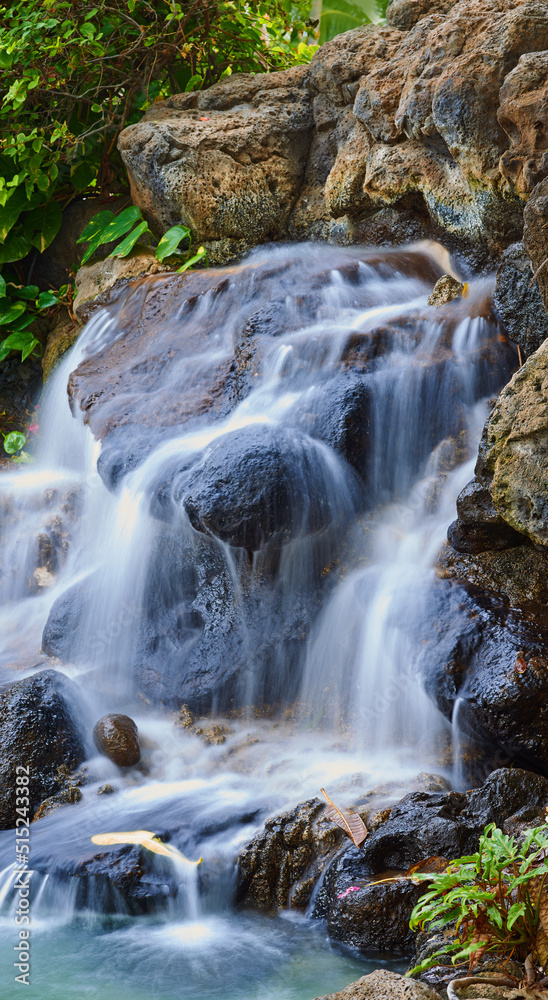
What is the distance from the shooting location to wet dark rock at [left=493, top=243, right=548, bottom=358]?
4.84 metres

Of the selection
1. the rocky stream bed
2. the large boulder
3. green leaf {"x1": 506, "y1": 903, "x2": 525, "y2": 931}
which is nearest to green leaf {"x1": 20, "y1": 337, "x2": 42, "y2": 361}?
the rocky stream bed

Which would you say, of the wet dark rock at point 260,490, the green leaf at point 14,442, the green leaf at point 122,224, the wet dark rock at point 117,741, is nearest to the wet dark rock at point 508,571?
the wet dark rock at point 260,490

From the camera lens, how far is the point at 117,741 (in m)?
4.07

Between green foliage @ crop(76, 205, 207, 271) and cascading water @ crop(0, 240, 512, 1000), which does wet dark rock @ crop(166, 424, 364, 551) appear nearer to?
cascading water @ crop(0, 240, 512, 1000)

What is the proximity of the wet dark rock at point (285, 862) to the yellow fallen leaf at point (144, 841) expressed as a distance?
22 cm

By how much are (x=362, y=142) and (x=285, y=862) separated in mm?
5935

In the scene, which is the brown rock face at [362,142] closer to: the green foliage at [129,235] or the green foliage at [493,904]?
the green foliage at [129,235]

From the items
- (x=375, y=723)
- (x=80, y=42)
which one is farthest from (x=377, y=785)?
(x=80, y=42)

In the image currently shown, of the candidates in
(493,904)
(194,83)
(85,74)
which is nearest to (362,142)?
(194,83)

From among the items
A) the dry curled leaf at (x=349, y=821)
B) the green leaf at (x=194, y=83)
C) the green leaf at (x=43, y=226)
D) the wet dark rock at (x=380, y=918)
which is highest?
the green leaf at (x=194, y=83)

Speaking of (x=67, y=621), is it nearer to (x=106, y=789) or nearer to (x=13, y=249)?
(x=106, y=789)

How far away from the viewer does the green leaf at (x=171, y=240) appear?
701 centimetres

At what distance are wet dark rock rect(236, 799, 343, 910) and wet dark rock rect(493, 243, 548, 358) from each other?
3.19 metres

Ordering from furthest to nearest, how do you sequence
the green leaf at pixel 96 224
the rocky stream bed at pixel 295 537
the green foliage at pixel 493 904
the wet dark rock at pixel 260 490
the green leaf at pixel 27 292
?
1. the green leaf at pixel 27 292
2. the green leaf at pixel 96 224
3. the wet dark rock at pixel 260 490
4. the rocky stream bed at pixel 295 537
5. the green foliage at pixel 493 904
